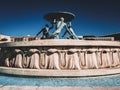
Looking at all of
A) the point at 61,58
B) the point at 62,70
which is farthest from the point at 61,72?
the point at 61,58

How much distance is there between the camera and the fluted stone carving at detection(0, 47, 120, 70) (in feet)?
23.2

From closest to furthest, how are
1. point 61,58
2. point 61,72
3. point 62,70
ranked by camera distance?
point 61,72 < point 62,70 < point 61,58

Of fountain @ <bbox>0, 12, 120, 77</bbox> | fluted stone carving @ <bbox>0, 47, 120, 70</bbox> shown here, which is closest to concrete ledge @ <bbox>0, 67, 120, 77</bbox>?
fountain @ <bbox>0, 12, 120, 77</bbox>

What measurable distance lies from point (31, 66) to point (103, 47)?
124 inches

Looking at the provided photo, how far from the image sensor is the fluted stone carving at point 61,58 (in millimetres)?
7074

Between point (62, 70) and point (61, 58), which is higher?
point (61, 58)

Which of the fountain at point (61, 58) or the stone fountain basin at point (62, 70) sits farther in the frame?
the fountain at point (61, 58)

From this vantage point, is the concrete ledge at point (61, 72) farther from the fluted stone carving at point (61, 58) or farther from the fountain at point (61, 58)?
the fluted stone carving at point (61, 58)

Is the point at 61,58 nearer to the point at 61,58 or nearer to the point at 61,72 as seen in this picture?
the point at 61,58

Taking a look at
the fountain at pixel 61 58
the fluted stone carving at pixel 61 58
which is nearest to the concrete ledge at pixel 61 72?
the fountain at pixel 61 58

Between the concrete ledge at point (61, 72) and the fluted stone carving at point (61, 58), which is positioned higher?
the fluted stone carving at point (61, 58)

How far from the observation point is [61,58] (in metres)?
7.12

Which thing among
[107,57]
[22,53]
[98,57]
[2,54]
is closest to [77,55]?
[98,57]

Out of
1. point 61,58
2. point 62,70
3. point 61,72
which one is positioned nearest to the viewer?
point 61,72
